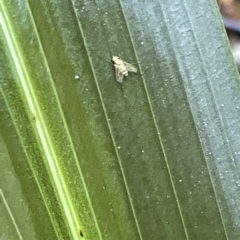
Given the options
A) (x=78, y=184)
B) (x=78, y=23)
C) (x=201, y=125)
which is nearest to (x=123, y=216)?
(x=78, y=184)

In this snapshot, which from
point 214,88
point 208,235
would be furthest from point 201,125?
point 208,235

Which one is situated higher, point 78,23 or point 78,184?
point 78,23

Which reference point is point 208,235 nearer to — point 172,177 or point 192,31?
point 172,177

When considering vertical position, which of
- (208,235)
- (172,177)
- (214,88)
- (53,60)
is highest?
(53,60)

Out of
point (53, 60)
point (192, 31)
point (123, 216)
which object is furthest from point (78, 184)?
point (192, 31)

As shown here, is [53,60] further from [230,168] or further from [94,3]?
[230,168]

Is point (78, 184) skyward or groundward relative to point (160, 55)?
groundward
